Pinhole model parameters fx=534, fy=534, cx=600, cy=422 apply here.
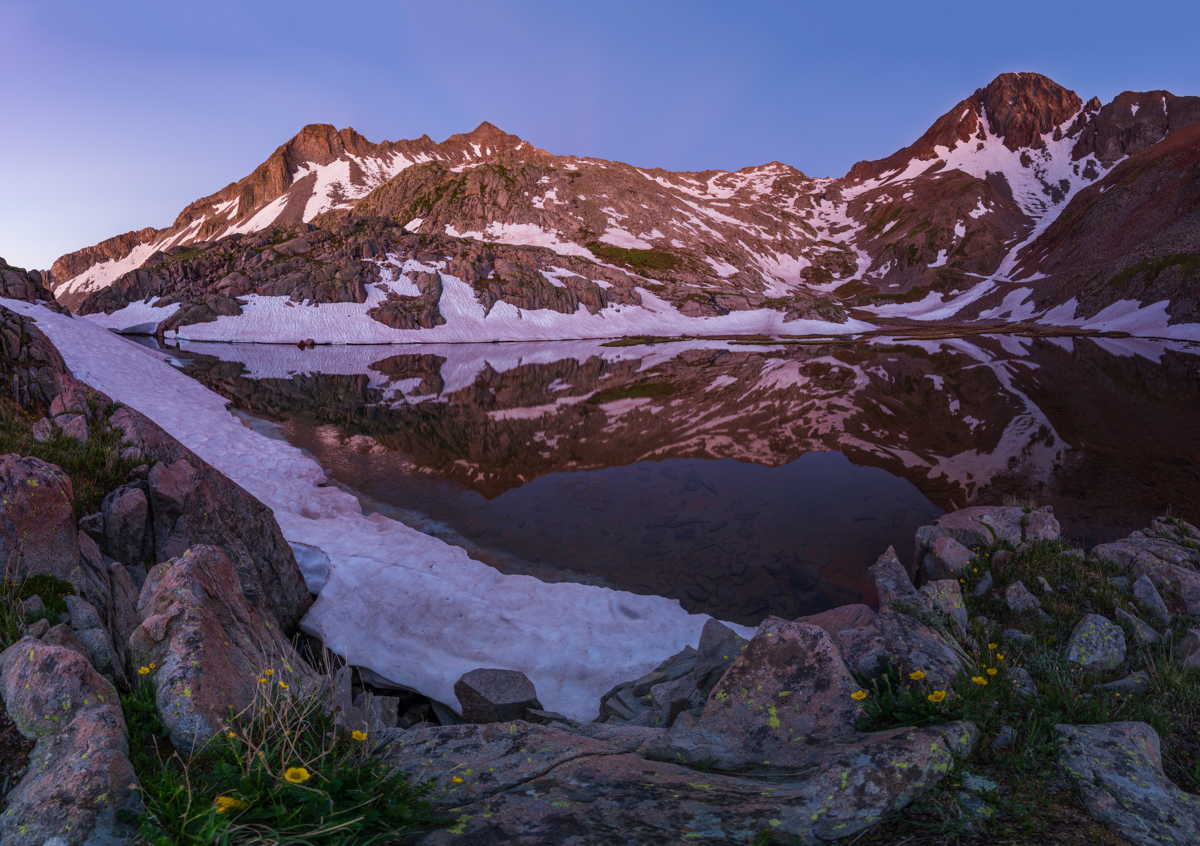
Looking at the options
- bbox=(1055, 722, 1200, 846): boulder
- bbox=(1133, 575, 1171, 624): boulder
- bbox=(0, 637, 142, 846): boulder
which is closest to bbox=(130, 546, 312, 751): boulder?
bbox=(0, 637, 142, 846): boulder

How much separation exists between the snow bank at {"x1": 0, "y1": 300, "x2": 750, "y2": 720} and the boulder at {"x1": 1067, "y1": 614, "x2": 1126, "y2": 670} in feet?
18.1

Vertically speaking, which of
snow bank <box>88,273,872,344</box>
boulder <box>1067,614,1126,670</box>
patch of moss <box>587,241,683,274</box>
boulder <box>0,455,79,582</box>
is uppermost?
patch of moss <box>587,241,683,274</box>

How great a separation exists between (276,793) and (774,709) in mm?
3965

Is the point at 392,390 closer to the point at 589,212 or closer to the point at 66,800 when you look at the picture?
the point at 66,800

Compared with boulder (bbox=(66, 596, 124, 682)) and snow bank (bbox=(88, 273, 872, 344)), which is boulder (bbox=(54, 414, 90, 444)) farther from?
snow bank (bbox=(88, 273, 872, 344))

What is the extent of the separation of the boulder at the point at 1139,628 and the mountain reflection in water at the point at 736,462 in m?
5.47

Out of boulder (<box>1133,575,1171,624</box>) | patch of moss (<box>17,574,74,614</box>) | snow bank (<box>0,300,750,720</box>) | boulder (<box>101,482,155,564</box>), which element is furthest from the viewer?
snow bank (<box>0,300,750,720</box>)

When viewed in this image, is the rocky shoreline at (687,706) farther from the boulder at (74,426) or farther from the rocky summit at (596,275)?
the rocky summit at (596,275)

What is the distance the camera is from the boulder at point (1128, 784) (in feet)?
10.5

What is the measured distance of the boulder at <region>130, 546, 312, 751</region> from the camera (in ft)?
12.6

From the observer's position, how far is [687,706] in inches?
272

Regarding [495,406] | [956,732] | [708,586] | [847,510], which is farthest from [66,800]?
[495,406]

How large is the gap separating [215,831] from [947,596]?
→ 8.55 metres

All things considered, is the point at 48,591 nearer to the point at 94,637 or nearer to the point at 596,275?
the point at 94,637
